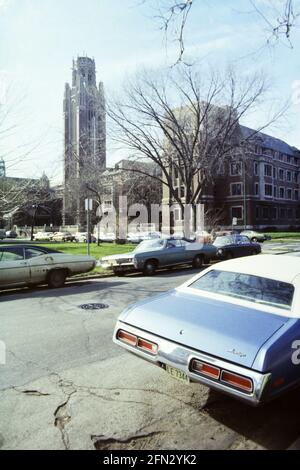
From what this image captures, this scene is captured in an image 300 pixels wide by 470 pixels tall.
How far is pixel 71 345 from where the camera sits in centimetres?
555

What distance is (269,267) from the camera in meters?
4.57

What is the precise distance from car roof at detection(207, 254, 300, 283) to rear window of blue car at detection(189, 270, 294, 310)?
0.21 ft

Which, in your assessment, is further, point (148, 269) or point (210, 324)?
point (148, 269)

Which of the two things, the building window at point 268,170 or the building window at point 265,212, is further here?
the building window at point 265,212

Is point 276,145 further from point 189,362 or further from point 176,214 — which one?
point 189,362

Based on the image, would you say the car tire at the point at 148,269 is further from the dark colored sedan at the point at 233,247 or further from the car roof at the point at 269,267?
the car roof at the point at 269,267

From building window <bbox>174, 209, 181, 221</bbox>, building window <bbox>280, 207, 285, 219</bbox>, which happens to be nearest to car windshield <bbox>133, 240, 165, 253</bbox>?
building window <bbox>174, 209, 181, 221</bbox>

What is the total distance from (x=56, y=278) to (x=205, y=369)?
864cm

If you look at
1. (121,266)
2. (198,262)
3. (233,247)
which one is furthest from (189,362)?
(233,247)

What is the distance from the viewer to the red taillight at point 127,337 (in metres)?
3.99

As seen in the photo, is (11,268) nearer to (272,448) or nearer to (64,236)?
(272,448)

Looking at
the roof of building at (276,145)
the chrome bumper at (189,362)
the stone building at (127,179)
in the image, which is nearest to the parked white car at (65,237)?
the stone building at (127,179)

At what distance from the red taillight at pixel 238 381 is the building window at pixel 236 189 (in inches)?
2297

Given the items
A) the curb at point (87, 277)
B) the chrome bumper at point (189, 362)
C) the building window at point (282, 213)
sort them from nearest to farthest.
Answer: the chrome bumper at point (189, 362) < the curb at point (87, 277) < the building window at point (282, 213)
